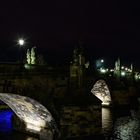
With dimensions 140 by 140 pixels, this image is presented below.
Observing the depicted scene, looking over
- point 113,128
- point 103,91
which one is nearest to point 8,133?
point 113,128

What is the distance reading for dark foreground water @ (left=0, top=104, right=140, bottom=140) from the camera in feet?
100

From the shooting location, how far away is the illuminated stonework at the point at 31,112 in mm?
27016

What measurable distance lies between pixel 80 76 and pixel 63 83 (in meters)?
2.14

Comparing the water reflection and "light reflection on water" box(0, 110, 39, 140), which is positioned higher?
the water reflection

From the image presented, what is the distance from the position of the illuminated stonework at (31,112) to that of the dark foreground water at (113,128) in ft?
3.74

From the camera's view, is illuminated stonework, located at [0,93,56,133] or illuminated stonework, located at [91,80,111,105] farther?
illuminated stonework, located at [91,80,111,105]

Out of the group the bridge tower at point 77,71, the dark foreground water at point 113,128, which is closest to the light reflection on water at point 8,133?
the dark foreground water at point 113,128

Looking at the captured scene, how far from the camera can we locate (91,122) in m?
28.9

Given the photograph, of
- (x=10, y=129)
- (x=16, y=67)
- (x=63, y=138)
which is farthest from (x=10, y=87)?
(x=10, y=129)

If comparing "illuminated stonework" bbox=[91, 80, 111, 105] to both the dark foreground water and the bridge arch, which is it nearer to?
the bridge arch

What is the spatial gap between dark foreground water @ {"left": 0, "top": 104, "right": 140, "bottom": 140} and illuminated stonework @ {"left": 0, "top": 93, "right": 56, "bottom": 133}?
3.74 feet

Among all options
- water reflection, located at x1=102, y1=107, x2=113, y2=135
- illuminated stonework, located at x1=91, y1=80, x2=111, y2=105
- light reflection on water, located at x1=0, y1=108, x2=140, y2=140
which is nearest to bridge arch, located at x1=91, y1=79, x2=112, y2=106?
illuminated stonework, located at x1=91, y1=80, x2=111, y2=105

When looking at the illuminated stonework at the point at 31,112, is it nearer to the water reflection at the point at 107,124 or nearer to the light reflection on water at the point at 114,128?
the light reflection on water at the point at 114,128

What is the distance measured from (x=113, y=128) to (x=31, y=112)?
1034 centimetres
